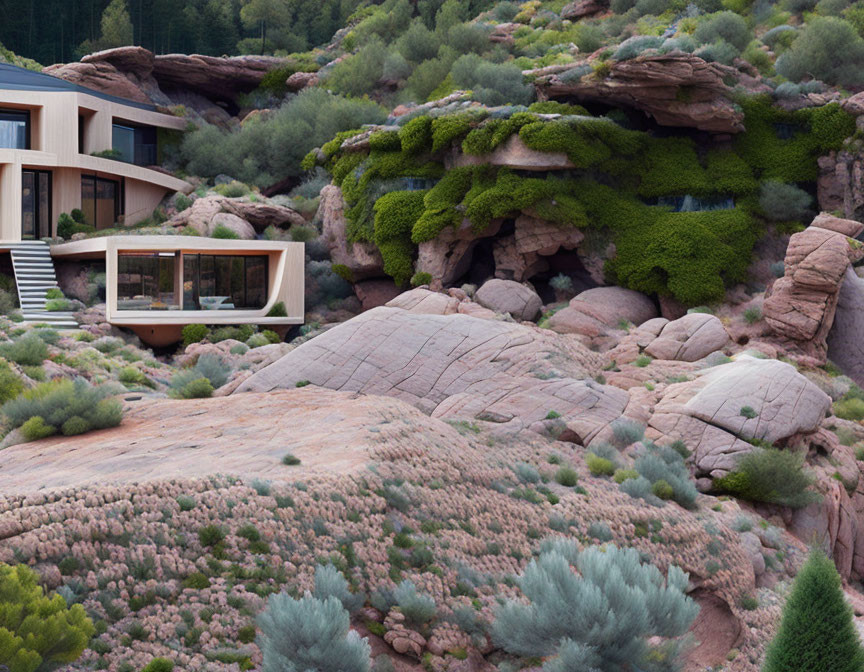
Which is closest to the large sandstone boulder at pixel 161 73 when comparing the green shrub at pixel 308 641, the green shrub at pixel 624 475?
the green shrub at pixel 624 475

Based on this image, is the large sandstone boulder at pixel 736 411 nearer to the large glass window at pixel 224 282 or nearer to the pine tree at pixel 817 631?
the pine tree at pixel 817 631

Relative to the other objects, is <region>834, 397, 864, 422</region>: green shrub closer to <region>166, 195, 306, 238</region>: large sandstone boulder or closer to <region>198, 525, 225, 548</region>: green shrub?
<region>198, 525, 225, 548</region>: green shrub

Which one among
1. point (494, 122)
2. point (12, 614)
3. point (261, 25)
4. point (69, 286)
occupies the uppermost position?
point (261, 25)

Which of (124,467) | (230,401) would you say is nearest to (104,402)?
(230,401)

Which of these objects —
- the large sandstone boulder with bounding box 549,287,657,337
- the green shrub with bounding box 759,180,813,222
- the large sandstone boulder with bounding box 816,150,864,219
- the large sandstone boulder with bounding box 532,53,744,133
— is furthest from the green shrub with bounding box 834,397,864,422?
the large sandstone boulder with bounding box 532,53,744,133

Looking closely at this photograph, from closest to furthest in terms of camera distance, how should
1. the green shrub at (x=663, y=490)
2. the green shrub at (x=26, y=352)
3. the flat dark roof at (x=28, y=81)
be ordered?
the green shrub at (x=663, y=490) < the green shrub at (x=26, y=352) < the flat dark roof at (x=28, y=81)

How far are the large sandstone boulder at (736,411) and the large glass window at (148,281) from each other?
1843 centimetres

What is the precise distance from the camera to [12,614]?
5.40 meters

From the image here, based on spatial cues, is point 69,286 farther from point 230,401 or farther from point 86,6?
point 86,6

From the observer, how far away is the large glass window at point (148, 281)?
26016 millimetres

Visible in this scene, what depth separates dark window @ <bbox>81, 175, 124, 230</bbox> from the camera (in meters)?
34.5

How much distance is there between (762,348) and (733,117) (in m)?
10.7

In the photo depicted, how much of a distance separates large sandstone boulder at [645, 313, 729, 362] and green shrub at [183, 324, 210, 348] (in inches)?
573

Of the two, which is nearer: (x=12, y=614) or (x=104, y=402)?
(x=12, y=614)
